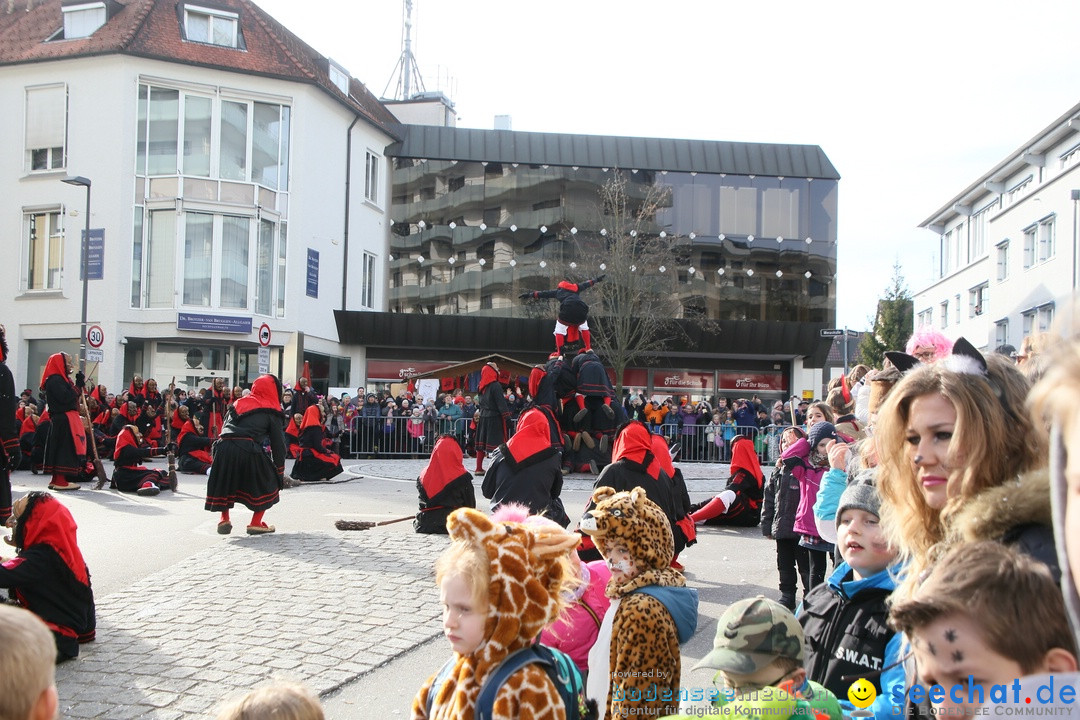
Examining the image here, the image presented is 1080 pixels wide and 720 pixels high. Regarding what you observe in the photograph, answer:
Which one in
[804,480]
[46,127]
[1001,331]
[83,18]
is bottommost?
[804,480]

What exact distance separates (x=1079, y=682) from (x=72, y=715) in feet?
16.1

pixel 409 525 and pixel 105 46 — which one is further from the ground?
pixel 105 46

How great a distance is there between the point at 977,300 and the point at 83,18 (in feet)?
135

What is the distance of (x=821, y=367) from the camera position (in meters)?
38.5

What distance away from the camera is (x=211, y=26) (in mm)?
31344

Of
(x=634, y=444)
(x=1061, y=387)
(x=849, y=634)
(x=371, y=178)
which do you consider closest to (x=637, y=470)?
(x=634, y=444)

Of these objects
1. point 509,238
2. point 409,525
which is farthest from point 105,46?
point 409,525

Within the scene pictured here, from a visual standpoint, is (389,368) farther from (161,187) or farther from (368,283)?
(161,187)

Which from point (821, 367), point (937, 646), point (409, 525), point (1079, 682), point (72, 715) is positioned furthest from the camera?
point (821, 367)

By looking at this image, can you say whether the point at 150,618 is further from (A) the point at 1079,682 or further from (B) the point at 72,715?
(A) the point at 1079,682

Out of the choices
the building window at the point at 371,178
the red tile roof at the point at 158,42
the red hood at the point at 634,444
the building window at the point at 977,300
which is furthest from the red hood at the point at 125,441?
the building window at the point at 977,300

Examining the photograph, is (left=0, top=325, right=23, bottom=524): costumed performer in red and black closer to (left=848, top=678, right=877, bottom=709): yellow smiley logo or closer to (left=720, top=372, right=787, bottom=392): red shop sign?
(left=848, top=678, right=877, bottom=709): yellow smiley logo

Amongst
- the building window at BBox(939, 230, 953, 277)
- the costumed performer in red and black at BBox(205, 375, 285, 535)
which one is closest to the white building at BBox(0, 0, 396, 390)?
the costumed performer in red and black at BBox(205, 375, 285, 535)

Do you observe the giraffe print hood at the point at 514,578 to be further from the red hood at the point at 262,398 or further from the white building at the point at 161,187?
the white building at the point at 161,187
